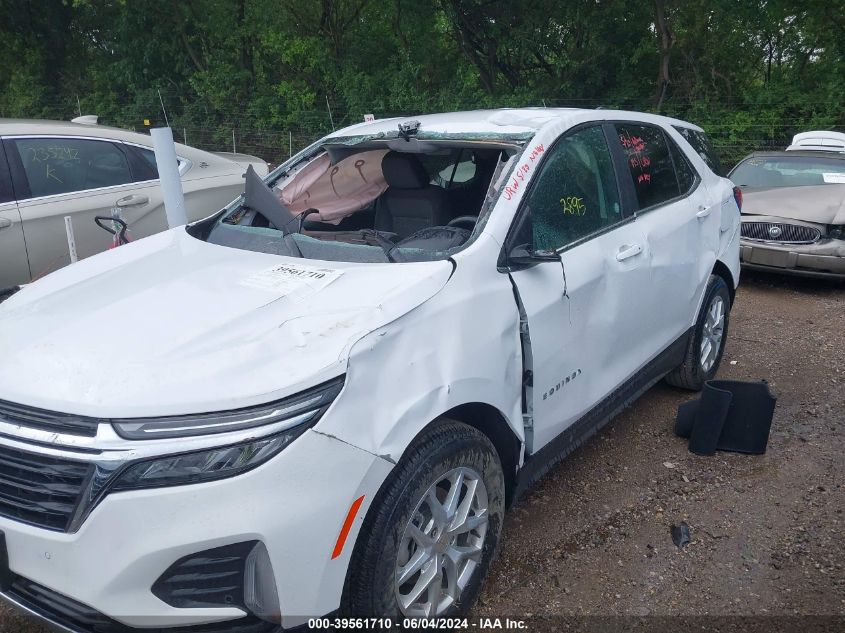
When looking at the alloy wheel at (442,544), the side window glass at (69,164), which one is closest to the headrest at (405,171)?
the alloy wheel at (442,544)

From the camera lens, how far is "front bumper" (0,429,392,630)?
1.78 meters

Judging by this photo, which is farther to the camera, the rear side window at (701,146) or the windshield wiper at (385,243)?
the rear side window at (701,146)

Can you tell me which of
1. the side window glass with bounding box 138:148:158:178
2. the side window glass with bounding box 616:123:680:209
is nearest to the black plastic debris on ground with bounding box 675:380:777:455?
the side window glass with bounding box 616:123:680:209

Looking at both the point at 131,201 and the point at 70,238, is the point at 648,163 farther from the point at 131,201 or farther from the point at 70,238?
the point at 131,201

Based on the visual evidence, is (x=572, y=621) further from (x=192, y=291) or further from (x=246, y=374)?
(x=192, y=291)

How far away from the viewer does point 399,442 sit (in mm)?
2051

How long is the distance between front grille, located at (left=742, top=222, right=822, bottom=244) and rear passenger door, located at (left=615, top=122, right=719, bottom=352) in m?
3.02

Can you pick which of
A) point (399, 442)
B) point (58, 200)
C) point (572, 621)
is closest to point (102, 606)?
point (399, 442)

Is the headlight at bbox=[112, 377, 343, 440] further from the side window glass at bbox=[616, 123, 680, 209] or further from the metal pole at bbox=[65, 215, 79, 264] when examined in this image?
the metal pole at bbox=[65, 215, 79, 264]

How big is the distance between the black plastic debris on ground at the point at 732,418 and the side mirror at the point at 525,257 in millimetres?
1537

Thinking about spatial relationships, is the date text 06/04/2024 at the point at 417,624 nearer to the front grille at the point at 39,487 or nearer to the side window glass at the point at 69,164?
the front grille at the point at 39,487

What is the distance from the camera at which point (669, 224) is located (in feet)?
12.1

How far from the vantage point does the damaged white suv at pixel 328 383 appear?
71.7 inches

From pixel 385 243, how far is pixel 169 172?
7.99 ft
